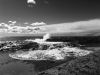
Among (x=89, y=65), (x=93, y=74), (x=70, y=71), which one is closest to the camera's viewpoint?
(x=93, y=74)

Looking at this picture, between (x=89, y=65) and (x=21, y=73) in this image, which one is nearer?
(x=89, y=65)

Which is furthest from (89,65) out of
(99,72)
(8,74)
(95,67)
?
(8,74)

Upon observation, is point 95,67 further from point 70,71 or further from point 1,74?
point 1,74

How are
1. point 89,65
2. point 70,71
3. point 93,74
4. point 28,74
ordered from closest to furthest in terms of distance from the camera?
point 93,74 < point 70,71 < point 89,65 < point 28,74

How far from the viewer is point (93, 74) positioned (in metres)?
33.1

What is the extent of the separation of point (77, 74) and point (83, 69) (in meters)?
4.02

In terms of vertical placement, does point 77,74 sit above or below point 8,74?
above

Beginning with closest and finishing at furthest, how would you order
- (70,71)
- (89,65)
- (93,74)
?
(93,74) < (70,71) < (89,65)

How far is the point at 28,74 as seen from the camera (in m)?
44.4

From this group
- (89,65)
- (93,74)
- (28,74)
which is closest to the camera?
(93,74)

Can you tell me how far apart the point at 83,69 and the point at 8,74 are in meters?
27.4

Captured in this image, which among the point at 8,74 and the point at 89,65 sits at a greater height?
the point at 89,65

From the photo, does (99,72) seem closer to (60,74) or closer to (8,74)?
(60,74)

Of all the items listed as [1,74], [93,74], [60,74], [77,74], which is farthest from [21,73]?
[93,74]
